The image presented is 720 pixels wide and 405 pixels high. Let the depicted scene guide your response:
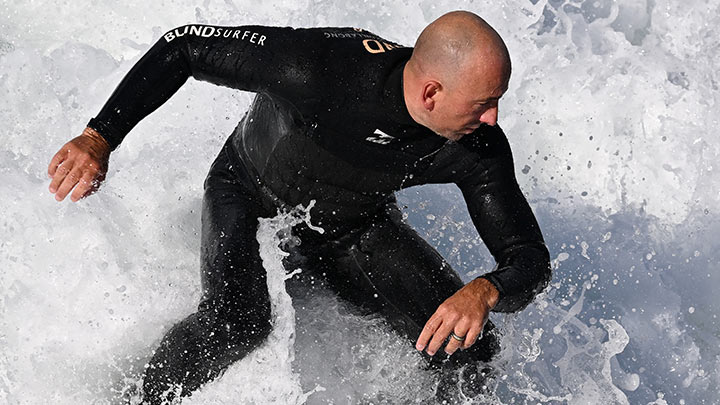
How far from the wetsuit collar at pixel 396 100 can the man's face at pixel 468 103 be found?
0.08 metres

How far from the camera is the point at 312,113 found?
308cm

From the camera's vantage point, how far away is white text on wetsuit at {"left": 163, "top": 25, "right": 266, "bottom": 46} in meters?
3.09

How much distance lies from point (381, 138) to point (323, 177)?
256 mm

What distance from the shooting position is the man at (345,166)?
9.41ft

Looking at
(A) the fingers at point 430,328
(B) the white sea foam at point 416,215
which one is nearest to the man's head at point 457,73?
(A) the fingers at point 430,328

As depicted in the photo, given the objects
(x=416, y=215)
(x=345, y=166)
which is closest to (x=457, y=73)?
(x=345, y=166)

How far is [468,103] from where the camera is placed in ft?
9.33

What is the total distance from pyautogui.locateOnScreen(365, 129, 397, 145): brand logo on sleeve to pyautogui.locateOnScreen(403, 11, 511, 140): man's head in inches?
5.8

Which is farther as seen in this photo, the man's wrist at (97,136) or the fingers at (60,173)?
the man's wrist at (97,136)

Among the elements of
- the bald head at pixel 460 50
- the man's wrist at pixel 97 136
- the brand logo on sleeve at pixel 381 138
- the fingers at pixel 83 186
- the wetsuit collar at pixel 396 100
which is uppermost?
the bald head at pixel 460 50

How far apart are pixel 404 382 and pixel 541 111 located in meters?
2.48

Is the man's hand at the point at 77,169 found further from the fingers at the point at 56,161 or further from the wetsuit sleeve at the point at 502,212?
the wetsuit sleeve at the point at 502,212

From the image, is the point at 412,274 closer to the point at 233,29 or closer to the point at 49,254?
the point at 233,29

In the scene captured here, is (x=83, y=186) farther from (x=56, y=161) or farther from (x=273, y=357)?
(x=273, y=357)
